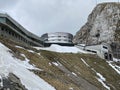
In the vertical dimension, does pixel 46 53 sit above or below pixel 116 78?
above

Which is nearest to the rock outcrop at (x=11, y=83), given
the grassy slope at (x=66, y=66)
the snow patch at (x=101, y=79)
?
the grassy slope at (x=66, y=66)

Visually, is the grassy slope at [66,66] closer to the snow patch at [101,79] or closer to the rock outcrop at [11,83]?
the snow patch at [101,79]

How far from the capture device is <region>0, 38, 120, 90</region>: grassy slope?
6134 cm

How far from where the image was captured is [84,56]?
11419cm

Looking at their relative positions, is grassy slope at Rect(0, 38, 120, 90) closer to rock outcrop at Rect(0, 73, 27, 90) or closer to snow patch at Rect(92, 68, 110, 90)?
snow patch at Rect(92, 68, 110, 90)

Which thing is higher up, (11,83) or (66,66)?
(11,83)

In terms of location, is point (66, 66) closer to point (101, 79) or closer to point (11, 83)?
point (101, 79)

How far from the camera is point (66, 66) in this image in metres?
87.5

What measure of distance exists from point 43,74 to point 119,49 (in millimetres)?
134410

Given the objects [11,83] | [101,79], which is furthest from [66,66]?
[11,83]

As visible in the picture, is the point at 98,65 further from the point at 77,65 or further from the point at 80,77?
the point at 80,77

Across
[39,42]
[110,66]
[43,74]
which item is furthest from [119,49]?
[43,74]

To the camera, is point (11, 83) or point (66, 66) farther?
point (66, 66)

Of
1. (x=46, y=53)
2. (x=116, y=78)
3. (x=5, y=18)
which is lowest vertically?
(x=116, y=78)
